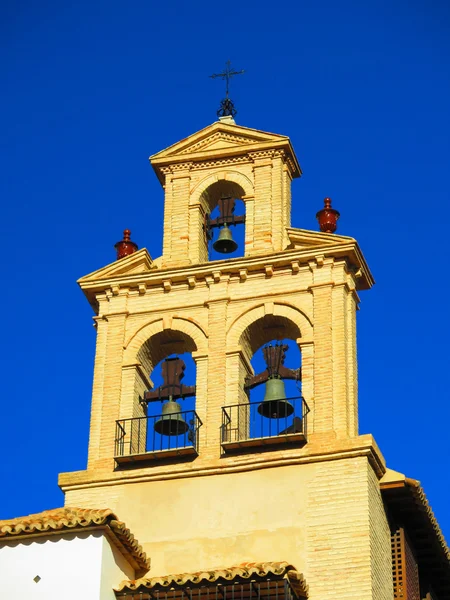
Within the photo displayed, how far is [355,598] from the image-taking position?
2644cm

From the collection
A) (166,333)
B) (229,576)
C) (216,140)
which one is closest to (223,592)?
(229,576)

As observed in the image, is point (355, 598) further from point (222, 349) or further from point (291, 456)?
point (222, 349)

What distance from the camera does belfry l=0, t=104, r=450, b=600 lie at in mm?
26953

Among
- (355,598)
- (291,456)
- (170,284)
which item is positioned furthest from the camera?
(170,284)

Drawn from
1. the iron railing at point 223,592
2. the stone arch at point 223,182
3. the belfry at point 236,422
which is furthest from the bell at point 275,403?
the stone arch at point 223,182

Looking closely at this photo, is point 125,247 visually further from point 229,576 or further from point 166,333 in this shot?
point 229,576

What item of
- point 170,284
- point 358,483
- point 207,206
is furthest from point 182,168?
point 358,483

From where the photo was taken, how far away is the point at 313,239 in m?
30.8

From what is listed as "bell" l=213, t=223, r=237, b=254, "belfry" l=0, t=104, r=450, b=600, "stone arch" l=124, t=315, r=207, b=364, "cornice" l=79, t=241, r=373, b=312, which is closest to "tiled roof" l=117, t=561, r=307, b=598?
"belfry" l=0, t=104, r=450, b=600

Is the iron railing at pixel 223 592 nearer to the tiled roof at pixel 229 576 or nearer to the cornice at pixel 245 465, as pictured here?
the tiled roof at pixel 229 576

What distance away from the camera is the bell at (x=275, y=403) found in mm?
29281

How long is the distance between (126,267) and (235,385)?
11.2 feet

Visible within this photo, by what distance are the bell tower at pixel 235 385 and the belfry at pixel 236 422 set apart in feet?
0.09

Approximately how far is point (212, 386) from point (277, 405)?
1.17m
